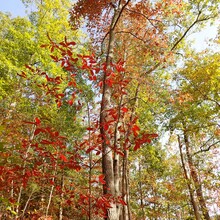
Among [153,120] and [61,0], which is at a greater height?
[61,0]

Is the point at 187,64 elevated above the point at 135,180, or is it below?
above

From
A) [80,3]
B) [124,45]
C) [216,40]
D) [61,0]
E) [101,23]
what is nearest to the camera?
[80,3]

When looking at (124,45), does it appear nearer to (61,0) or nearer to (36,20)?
(36,20)

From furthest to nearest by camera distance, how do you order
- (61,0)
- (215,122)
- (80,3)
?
(61,0) < (215,122) < (80,3)

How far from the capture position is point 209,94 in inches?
436

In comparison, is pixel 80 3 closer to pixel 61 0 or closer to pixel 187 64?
pixel 187 64

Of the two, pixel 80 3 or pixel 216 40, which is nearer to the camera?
pixel 80 3

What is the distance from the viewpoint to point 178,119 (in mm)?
11562

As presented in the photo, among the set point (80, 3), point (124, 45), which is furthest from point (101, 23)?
point (124, 45)

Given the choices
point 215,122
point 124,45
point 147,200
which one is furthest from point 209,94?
point 147,200

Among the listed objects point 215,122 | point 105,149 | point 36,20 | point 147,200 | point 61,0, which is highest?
point 61,0

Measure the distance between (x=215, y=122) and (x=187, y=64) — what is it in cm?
360

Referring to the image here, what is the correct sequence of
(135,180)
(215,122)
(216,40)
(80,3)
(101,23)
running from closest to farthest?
(80,3), (101,23), (215,122), (216,40), (135,180)

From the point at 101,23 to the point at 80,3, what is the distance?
3.44ft
